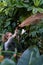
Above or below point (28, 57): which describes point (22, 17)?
below

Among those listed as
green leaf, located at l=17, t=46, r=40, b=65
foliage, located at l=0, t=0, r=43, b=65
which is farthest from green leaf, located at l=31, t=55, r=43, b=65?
foliage, located at l=0, t=0, r=43, b=65

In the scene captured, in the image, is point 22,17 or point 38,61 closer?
point 38,61

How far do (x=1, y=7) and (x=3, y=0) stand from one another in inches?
5.6

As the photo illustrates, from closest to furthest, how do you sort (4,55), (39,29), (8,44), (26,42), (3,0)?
(4,55) < (8,44) < (39,29) < (26,42) < (3,0)

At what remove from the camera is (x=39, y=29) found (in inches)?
93.7

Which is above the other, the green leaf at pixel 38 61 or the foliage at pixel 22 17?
the green leaf at pixel 38 61

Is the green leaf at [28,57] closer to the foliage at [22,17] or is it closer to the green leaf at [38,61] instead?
the green leaf at [38,61]

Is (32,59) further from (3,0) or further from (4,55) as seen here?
(3,0)

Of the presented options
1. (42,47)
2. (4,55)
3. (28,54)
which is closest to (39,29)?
(42,47)

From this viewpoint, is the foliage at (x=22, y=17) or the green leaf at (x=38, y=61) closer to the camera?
the green leaf at (x=38, y=61)

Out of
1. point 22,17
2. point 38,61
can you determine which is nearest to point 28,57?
point 38,61

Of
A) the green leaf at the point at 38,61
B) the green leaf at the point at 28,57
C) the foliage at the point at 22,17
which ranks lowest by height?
the foliage at the point at 22,17

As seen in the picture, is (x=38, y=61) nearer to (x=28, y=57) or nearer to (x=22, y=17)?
(x=28, y=57)

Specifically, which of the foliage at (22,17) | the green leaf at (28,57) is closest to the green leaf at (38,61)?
the green leaf at (28,57)
